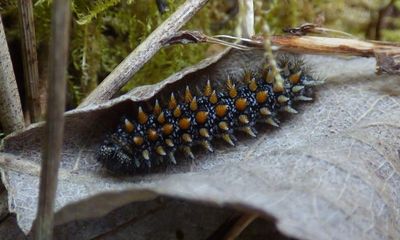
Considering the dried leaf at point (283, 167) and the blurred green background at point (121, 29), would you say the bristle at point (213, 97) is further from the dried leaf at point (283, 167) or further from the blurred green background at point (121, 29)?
the blurred green background at point (121, 29)

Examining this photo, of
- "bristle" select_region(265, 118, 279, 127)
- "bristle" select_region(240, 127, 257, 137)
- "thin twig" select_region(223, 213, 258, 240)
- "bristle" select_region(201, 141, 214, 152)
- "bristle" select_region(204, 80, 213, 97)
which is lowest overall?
"thin twig" select_region(223, 213, 258, 240)

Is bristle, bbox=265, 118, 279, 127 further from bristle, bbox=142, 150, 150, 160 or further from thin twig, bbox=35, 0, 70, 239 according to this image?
thin twig, bbox=35, 0, 70, 239

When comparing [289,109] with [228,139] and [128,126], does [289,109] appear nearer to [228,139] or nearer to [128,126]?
[228,139]

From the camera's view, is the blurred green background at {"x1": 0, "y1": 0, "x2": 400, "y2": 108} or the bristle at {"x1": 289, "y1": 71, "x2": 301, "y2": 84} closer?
the bristle at {"x1": 289, "y1": 71, "x2": 301, "y2": 84}

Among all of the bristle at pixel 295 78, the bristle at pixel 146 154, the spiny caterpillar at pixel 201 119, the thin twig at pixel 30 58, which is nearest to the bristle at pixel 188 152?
the spiny caterpillar at pixel 201 119

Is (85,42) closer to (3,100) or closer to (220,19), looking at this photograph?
(3,100)

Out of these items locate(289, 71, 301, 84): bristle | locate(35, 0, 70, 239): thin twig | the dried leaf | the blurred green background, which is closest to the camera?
locate(35, 0, 70, 239): thin twig

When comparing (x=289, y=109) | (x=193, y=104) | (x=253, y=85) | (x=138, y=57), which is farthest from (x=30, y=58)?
(x=289, y=109)

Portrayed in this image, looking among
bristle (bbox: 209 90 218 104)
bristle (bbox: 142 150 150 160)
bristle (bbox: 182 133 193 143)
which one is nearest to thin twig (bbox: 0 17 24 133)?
bristle (bbox: 142 150 150 160)
